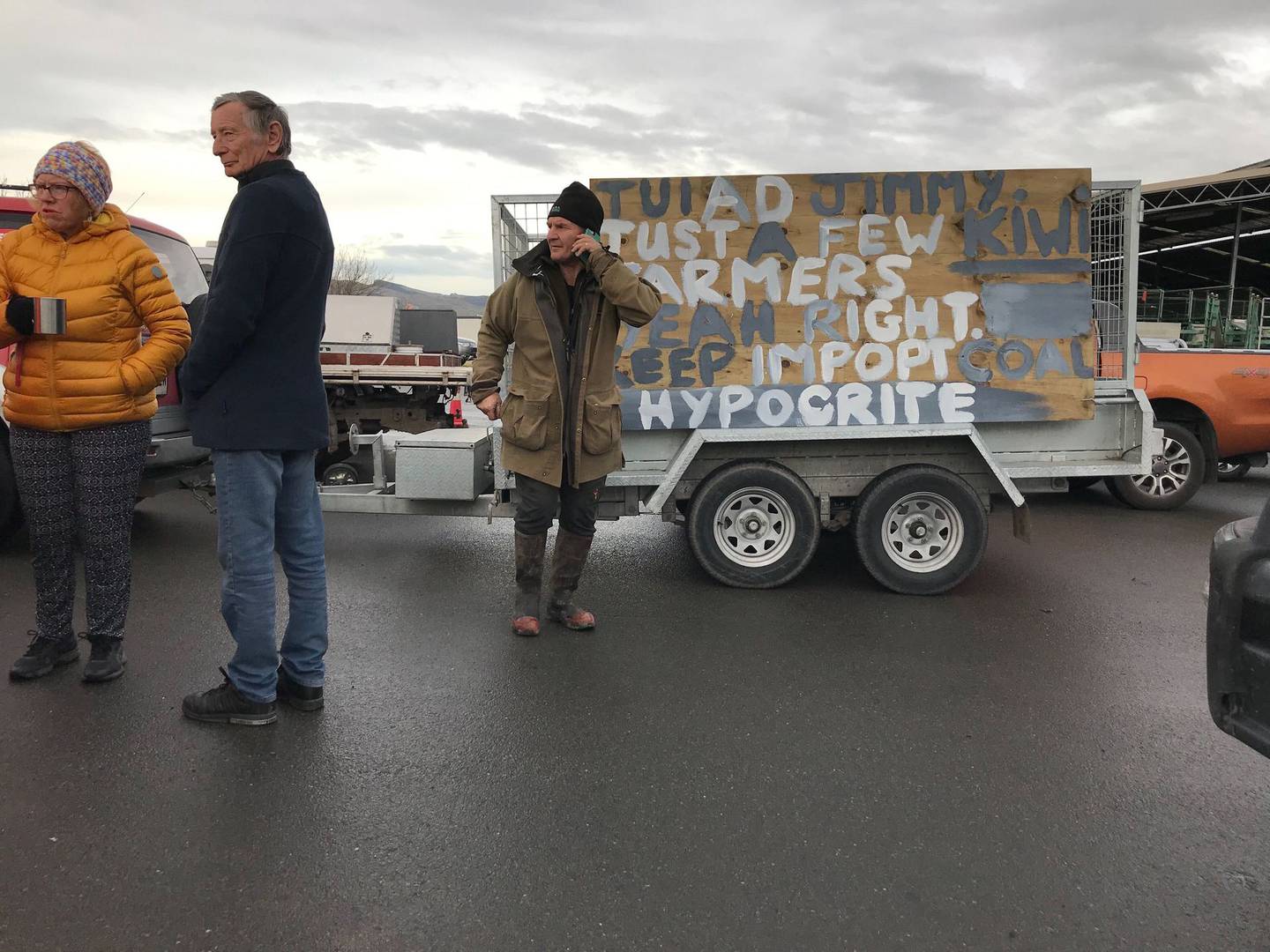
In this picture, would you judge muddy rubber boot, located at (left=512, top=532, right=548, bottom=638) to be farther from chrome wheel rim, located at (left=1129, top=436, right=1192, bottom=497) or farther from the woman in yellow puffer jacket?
chrome wheel rim, located at (left=1129, top=436, right=1192, bottom=497)

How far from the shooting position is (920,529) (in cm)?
536

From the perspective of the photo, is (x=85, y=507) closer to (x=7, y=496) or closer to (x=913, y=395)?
(x=7, y=496)

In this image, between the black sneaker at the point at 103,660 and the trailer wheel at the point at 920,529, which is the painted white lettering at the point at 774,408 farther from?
the black sneaker at the point at 103,660

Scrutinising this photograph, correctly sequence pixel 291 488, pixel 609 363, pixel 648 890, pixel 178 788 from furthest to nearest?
pixel 609 363, pixel 291 488, pixel 178 788, pixel 648 890

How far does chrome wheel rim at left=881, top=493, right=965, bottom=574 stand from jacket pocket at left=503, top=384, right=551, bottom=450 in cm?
219

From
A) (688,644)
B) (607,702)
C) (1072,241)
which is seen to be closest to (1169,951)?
(607,702)

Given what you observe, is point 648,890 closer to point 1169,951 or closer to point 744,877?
point 744,877

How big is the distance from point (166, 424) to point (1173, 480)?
8.17 metres

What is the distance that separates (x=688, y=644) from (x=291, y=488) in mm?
2023

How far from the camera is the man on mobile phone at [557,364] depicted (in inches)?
164

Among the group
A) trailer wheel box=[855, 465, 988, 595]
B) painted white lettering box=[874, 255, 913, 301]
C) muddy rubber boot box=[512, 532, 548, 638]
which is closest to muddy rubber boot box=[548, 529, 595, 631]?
muddy rubber boot box=[512, 532, 548, 638]

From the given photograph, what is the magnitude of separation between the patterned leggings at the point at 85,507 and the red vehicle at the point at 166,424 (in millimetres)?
1905

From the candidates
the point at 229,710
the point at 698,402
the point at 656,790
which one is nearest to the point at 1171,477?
the point at 698,402

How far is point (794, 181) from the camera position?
5172 millimetres
